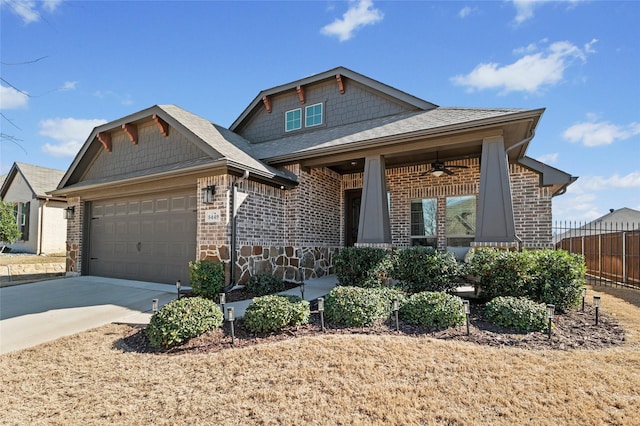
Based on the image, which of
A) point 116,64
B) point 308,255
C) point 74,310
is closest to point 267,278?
point 308,255

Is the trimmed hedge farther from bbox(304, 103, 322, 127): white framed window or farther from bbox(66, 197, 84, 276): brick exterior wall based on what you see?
bbox(66, 197, 84, 276): brick exterior wall

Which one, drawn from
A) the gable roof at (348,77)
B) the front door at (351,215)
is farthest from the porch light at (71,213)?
the front door at (351,215)

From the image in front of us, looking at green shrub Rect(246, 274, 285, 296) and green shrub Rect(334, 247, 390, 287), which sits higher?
green shrub Rect(334, 247, 390, 287)

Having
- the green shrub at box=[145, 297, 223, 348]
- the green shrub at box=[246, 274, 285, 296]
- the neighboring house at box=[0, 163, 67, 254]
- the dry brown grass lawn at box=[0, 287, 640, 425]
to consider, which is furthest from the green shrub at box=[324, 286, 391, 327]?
the neighboring house at box=[0, 163, 67, 254]

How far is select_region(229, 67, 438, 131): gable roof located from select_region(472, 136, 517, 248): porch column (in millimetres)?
2975

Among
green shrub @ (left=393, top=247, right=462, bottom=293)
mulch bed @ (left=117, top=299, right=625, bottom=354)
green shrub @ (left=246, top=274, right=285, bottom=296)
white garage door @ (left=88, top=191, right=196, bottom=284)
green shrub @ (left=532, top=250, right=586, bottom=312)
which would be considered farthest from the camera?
white garage door @ (left=88, top=191, right=196, bottom=284)

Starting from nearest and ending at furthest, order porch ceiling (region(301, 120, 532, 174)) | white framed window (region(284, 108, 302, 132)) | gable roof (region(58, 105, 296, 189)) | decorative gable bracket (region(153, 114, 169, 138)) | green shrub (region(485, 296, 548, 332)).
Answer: green shrub (region(485, 296, 548, 332))
porch ceiling (region(301, 120, 532, 174))
gable roof (region(58, 105, 296, 189))
decorative gable bracket (region(153, 114, 169, 138))
white framed window (region(284, 108, 302, 132))

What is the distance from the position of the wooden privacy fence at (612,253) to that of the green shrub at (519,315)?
6257mm

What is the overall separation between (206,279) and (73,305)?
110 inches

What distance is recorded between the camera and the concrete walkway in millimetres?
5364

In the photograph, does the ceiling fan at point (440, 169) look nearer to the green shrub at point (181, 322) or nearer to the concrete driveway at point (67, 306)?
the green shrub at point (181, 322)

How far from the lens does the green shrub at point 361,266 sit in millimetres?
7043

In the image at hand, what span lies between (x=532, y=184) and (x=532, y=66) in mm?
2917

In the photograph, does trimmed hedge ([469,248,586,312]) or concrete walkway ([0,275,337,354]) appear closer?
concrete walkway ([0,275,337,354])
